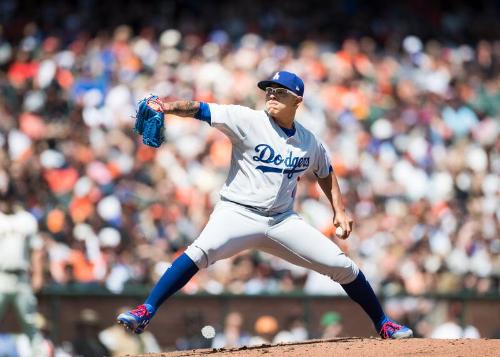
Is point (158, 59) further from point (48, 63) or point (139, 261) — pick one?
point (139, 261)

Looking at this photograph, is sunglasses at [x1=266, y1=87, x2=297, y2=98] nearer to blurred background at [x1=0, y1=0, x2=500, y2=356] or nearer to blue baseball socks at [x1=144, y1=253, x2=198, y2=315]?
blue baseball socks at [x1=144, y1=253, x2=198, y2=315]

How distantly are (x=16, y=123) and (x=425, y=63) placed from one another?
233 inches

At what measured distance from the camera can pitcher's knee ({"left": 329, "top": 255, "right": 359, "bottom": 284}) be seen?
6.57 m

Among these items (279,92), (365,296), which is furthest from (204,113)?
(365,296)

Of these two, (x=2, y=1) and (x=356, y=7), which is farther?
(x=356, y=7)

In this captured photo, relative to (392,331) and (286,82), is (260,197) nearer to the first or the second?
(286,82)

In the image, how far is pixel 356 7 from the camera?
17688 mm

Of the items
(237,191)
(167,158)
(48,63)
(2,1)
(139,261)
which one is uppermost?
(2,1)

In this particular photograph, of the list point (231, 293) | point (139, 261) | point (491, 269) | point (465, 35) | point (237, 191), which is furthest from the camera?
point (465, 35)

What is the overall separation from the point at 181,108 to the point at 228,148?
6.68m

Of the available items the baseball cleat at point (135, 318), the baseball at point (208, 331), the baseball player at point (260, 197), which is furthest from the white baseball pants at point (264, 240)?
the baseball at point (208, 331)

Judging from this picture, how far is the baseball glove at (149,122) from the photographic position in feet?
20.5

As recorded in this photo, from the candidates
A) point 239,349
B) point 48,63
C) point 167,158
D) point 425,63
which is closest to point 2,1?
point 48,63

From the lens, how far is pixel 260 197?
6414mm
